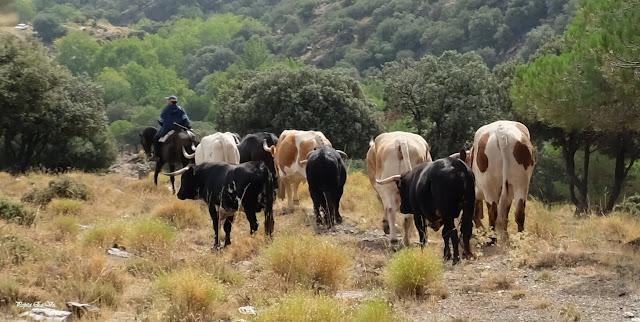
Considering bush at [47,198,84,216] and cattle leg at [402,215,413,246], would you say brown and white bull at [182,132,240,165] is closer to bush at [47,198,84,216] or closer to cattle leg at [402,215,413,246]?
bush at [47,198,84,216]

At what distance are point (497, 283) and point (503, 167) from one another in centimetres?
310

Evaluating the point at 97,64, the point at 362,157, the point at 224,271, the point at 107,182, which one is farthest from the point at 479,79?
the point at 97,64

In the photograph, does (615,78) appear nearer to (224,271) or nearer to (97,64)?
(224,271)

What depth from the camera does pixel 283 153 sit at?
53.7 feet

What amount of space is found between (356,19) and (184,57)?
1500 inches

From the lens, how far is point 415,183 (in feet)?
36.0

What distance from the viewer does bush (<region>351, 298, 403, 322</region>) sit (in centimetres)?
727

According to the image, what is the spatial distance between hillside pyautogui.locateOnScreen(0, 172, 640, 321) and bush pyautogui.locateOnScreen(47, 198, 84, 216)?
192 centimetres

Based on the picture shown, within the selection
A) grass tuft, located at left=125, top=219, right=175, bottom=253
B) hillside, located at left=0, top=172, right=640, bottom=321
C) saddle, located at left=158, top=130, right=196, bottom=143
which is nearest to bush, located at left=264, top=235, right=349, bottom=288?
hillside, located at left=0, top=172, right=640, bottom=321

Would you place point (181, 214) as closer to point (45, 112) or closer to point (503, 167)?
point (503, 167)

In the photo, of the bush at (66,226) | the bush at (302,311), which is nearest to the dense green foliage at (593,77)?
the bush at (302,311)

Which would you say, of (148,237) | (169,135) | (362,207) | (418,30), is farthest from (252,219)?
(418,30)

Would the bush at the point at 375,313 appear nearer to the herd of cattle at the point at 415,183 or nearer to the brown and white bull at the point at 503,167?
the herd of cattle at the point at 415,183

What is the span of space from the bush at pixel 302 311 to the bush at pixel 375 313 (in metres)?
0.19
